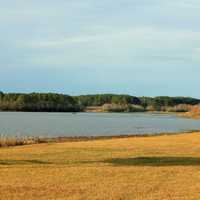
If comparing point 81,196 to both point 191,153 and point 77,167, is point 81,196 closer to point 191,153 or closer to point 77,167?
point 77,167

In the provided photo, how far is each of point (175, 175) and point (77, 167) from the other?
12.1 ft

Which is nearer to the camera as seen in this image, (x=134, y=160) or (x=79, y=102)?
(x=134, y=160)

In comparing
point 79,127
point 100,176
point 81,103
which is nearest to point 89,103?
point 81,103

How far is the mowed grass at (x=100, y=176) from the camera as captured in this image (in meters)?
14.5

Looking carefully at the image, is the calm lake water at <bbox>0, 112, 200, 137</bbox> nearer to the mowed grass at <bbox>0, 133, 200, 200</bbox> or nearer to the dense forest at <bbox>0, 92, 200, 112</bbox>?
the mowed grass at <bbox>0, 133, 200, 200</bbox>

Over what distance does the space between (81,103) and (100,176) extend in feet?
550

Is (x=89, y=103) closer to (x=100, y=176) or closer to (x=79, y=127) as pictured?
(x=79, y=127)

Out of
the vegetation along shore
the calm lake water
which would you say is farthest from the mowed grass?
the vegetation along shore

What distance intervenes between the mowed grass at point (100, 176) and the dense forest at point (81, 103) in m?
133

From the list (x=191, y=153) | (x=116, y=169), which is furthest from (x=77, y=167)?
(x=191, y=153)

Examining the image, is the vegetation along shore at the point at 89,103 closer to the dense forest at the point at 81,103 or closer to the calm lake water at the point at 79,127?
the dense forest at the point at 81,103

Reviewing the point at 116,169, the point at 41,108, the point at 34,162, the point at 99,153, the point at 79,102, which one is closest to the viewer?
the point at 116,169

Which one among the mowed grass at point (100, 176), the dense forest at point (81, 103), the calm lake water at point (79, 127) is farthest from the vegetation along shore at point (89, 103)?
the mowed grass at point (100, 176)

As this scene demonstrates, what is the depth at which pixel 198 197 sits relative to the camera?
46.3 feet
